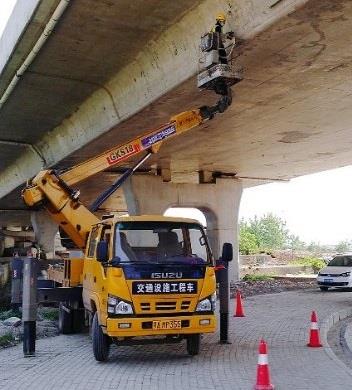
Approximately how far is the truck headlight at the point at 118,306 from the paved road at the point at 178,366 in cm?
87

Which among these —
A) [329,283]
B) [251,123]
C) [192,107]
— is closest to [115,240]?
[192,107]

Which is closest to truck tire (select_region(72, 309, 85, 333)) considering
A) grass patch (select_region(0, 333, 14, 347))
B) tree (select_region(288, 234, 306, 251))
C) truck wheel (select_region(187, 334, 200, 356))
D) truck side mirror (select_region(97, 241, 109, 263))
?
grass patch (select_region(0, 333, 14, 347))

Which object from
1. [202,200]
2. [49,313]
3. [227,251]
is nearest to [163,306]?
A: [227,251]

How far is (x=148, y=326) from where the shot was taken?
8086mm

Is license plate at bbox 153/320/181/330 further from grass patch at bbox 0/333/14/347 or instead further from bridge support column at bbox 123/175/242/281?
bridge support column at bbox 123/175/242/281

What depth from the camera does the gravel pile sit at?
21.0 meters

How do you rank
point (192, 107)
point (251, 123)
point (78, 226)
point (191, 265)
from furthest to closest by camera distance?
point (251, 123) → point (192, 107) → point (78, 226) → point (191, 265)

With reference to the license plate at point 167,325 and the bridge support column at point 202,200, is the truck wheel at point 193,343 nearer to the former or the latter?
the license plate at point 167,325

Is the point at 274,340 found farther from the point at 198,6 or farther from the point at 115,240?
the point at 198,6

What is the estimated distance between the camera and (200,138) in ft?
54.7

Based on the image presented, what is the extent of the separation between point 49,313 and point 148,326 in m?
7.09

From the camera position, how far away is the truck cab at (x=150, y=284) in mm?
8109

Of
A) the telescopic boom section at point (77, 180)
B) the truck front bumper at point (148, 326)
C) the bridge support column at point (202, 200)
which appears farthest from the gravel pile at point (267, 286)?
the truck front bumper at point (148, 326)

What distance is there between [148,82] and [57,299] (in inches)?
190
